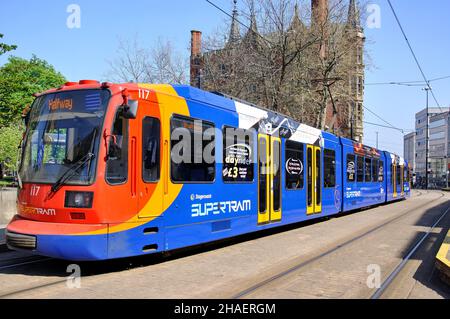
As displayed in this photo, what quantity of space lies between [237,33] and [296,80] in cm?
497

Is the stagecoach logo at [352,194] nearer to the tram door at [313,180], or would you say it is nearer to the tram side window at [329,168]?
the tram side window at [329,168]

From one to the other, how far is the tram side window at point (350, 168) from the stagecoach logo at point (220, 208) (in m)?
9.32

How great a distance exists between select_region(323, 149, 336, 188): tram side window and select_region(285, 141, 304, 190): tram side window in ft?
7.67

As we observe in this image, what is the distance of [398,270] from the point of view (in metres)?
8.34

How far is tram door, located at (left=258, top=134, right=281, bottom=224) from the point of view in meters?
11.4

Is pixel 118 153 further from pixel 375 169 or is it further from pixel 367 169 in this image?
pixel 375 169

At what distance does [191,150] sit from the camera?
888 centimetres

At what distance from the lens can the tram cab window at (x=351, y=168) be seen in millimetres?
19078

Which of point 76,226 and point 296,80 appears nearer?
point 76,226

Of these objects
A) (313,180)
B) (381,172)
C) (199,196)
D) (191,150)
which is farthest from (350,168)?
(191,150)

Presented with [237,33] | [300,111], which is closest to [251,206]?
[300,111]
